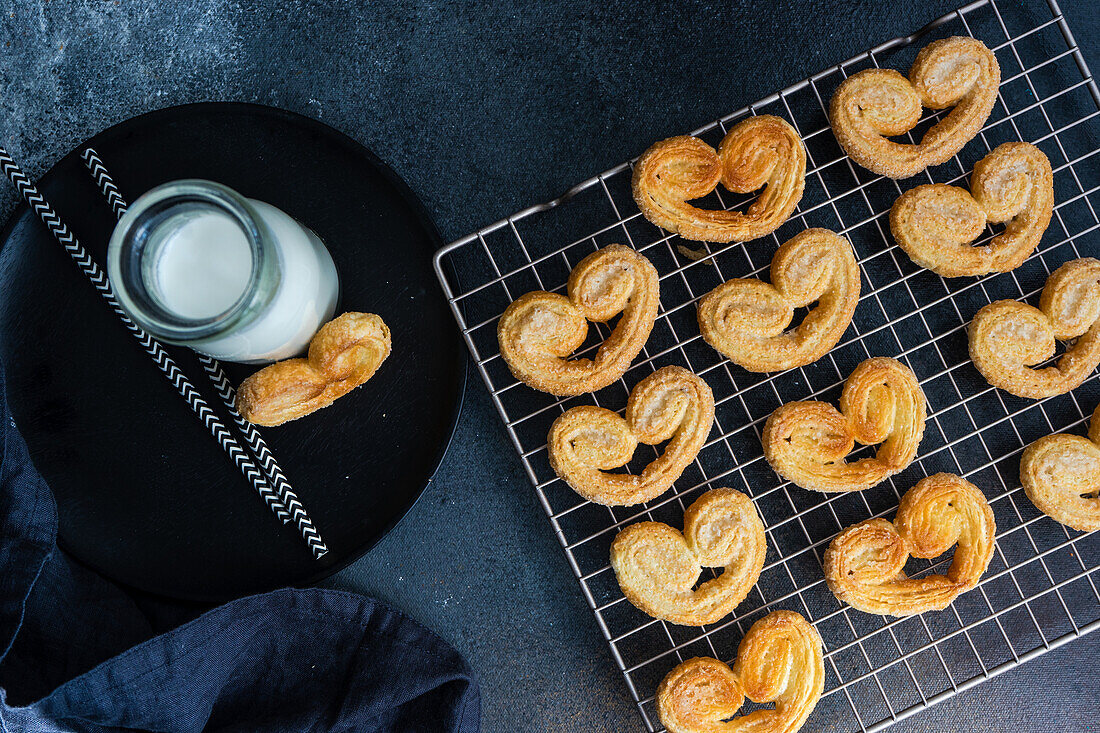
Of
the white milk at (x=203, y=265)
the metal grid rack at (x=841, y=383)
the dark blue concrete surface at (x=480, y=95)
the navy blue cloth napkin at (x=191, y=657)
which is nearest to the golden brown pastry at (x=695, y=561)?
the metal grid rack at (x=841, y=383)

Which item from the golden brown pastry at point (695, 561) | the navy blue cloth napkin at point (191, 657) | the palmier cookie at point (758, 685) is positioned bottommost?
the palmier cookie at point (758, 685)

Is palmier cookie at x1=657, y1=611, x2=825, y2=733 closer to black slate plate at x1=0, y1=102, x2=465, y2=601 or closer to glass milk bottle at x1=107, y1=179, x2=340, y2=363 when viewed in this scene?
black slate plate at x1=0, y1=102, x2=465, y2=601

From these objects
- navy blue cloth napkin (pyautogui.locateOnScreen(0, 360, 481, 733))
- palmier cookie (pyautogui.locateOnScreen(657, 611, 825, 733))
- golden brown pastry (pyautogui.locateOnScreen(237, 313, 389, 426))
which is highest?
golden brown pastry (pyautogui.locateOnScreen(237, 313, 389, 426))

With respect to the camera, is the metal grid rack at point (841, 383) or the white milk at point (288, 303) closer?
the white milk at point (288, 303)

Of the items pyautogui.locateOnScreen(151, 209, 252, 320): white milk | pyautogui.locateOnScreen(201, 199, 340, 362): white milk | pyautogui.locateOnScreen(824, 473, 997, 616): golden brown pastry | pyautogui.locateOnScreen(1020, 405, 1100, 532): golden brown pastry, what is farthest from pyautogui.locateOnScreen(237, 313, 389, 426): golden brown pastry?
pyautogui.locateOnScreen(1020, 405, 1100, 532): golden brown pastry

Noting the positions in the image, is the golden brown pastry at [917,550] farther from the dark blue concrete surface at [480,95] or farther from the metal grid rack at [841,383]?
the dark blue concrete surface at [480,95]

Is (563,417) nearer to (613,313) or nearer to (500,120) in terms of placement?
(613,313)

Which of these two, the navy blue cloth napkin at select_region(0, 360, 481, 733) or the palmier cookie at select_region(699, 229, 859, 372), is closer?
the navy blue cloth napkin at select_region(0, 360, 481, 733)
